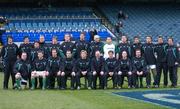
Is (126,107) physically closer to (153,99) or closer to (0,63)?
(153,99)

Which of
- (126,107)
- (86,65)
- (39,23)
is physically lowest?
(126,107)

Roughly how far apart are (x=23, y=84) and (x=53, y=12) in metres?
21.8

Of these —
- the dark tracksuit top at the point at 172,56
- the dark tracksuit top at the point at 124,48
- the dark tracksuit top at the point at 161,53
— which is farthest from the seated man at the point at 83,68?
the dark tracksuit top at the point at 172,56

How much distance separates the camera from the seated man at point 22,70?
17.7 meters

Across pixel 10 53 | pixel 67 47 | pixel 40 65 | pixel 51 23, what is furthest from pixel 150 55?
pixel 51 23

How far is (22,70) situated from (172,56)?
5.66 metres

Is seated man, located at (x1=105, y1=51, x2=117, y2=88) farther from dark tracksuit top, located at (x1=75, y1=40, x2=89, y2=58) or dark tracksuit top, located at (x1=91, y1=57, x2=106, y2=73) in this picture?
dark tracksuit top, located at (x1=75, y1=40, x2=89, y2=58)

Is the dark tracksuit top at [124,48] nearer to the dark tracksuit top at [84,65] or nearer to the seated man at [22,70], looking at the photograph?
the dark tracksuit top at [84,65]

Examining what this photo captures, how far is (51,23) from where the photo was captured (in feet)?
121

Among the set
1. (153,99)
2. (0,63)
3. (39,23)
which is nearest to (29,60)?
(153,99)

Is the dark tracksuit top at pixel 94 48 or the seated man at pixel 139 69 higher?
the dark tracksuit top at pixel 94 48

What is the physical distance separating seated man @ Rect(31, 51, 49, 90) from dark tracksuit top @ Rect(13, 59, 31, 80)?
0.22 metres

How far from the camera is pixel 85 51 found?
18.1 meters

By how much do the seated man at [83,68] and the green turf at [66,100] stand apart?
0.85m
